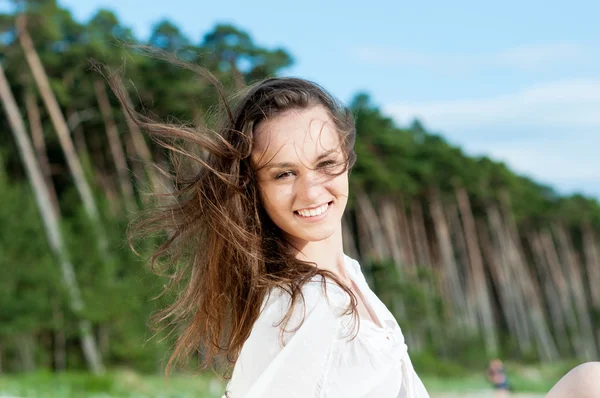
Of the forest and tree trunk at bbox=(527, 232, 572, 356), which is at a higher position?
the forest

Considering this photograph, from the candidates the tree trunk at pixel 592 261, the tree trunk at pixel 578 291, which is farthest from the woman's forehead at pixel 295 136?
the tree trunk at pixel 592 261

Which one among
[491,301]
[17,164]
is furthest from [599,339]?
[17,164]

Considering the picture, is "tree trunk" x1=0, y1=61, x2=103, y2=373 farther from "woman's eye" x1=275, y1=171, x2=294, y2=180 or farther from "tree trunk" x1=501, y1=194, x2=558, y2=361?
"tree trunk" x1=501, y1=194, x2=558, y2=361

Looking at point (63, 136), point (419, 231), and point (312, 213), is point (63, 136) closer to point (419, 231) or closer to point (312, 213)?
point (312, 213)

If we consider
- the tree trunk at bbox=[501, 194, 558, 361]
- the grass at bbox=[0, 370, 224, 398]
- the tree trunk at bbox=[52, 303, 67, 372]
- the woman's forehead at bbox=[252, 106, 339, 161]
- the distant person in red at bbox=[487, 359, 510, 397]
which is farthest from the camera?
the tree trunk at bbox=[501, 194, 558, 361]

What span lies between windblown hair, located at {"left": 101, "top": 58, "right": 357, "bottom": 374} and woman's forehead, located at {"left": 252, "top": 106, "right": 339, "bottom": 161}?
2 centimetres

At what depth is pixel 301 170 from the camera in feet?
7.21

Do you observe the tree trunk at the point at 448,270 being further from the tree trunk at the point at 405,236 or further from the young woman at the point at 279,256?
the young woman at the point at 279,256

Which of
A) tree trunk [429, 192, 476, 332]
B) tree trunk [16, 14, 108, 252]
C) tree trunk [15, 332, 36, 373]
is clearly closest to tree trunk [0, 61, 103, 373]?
tree trunk [16, 14, 108, 252]

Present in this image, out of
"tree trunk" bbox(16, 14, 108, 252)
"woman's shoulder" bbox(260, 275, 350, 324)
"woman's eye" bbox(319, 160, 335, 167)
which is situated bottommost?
"woman's shoulder" bbox(260, 275, 350, 324)

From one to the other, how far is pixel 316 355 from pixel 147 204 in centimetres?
114

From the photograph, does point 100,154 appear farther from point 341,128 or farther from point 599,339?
point 599,339

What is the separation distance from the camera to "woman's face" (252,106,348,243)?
2.19m

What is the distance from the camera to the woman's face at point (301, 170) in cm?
219
